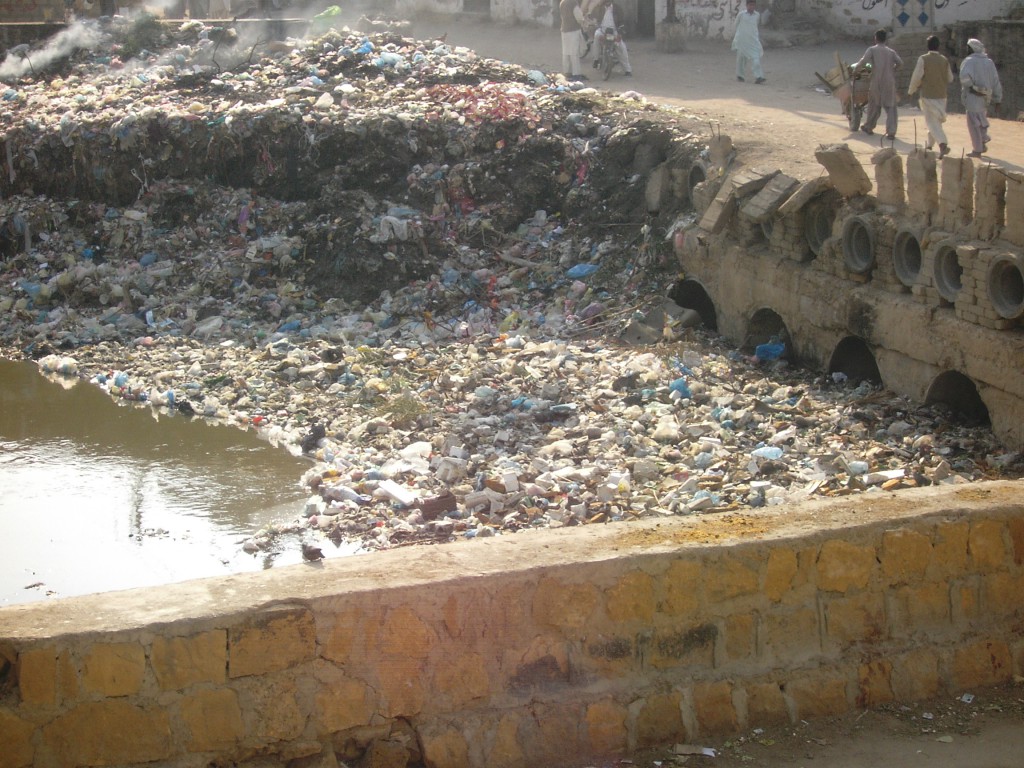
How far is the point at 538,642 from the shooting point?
9.69 ft

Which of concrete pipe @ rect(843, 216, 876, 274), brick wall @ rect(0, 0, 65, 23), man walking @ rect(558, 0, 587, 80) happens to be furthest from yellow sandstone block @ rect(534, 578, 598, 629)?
brick wall @ rect(0, 0, 65, 23)

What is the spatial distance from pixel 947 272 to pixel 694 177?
3636mm

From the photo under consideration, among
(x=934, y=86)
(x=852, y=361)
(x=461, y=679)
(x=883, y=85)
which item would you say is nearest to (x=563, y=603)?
(x=461, y=679)

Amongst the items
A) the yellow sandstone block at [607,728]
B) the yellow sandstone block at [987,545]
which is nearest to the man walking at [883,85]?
the yellow sandstone block at [987,545]

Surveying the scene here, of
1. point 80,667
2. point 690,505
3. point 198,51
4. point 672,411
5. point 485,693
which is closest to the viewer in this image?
point 80,667

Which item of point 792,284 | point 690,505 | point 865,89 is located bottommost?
point 690,505

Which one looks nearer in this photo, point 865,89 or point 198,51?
point 865,89

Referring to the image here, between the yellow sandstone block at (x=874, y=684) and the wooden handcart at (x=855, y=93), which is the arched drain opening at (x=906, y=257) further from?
the yellow sandstone block at (x=874, y=684)

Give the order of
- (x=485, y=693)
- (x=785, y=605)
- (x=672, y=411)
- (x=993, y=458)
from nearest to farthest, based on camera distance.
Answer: (x=485, y=693), (x=785, y=605), (x=993, y=458), (x=672, y=411)

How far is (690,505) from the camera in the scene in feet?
22.2

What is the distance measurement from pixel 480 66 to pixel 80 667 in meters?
12.7

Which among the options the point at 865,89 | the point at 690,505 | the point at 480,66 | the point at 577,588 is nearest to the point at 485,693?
the point at 577,588

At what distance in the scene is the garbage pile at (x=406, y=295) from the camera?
7355 millimetres

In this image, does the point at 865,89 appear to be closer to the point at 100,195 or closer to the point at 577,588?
the point at 100,195
